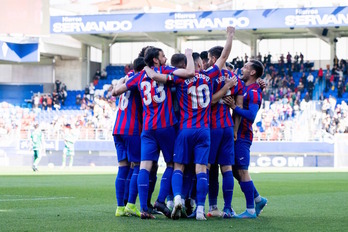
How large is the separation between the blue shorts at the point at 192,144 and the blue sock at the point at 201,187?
7.1 inches

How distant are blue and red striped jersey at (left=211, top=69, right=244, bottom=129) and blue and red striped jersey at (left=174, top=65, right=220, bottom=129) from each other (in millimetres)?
269

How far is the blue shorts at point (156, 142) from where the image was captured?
9688 mm

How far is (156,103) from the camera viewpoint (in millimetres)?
9758

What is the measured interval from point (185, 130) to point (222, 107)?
0.79 metres

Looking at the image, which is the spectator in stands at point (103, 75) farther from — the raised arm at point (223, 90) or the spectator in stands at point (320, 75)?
the raised arm at point (223, 90)

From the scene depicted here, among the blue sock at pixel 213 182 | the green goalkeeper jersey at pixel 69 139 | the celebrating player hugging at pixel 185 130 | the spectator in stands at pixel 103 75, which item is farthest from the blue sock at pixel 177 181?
the spectator in stands at pixel 103 75

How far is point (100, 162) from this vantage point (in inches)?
1560

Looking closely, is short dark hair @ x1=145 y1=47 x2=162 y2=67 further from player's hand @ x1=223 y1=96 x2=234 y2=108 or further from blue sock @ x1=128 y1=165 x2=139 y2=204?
blue sock @ x1=128 y1=165 x2=139 y2=204

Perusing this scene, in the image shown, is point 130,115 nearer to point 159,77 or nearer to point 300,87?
point 159,77

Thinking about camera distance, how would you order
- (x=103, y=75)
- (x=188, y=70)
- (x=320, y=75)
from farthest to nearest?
(x=103, y=75)
(x=320, y=75)
(x=188, y=70)

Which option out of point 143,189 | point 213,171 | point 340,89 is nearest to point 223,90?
point 213,171

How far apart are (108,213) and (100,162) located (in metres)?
29.4

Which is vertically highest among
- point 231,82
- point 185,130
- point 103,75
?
point 103,75

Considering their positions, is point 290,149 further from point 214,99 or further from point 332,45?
point 214,99
